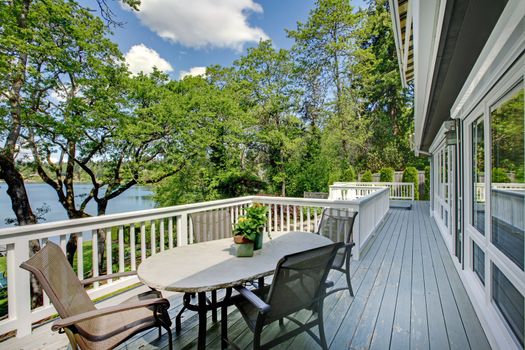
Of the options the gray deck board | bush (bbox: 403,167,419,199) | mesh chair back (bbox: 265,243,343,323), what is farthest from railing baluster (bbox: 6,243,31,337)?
bush (bbox: 403,167,419,199)

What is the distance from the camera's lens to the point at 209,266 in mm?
2080

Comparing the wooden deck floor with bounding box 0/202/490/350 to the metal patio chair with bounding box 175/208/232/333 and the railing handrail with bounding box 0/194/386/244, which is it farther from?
the railing handrail with bounding box 0/194/386/244

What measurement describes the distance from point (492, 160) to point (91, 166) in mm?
11746

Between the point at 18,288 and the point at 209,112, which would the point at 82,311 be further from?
the point at 209,112

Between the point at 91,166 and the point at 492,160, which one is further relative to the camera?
the point at 91,166

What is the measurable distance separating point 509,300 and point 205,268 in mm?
2284

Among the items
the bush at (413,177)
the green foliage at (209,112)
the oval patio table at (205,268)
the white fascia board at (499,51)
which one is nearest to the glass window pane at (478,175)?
the white fascia board at (499,51)

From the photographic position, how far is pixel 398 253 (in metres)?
4.73

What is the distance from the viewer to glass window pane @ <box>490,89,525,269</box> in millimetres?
1758

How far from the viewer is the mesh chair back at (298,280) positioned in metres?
1.63

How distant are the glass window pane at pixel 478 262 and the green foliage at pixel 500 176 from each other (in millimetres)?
969

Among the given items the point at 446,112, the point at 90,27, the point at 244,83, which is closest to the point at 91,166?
the point at 90,27

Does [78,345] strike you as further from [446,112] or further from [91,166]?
[91,166]

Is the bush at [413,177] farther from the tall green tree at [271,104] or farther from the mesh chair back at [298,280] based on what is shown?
the mesh chair back at [298,280]
